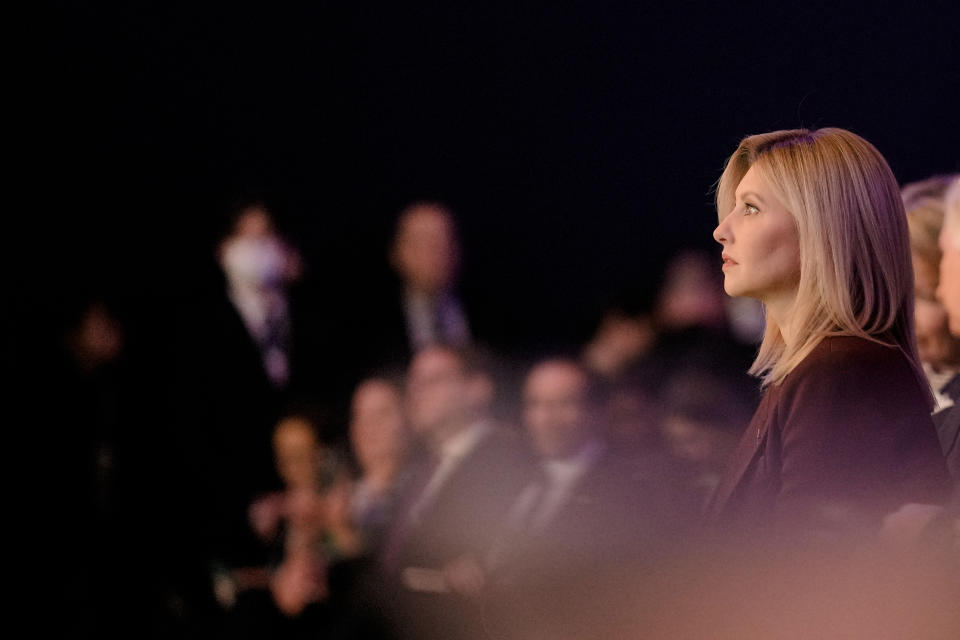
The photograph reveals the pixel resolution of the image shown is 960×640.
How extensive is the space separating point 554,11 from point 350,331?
4.86ft

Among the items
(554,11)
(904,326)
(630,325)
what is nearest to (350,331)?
(630,325)

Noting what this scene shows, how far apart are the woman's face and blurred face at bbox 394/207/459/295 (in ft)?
6.84

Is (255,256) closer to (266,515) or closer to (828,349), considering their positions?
(266,515)

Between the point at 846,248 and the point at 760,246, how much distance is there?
106 mm

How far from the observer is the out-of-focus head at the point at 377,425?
3.19m

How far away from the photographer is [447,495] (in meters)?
2.98

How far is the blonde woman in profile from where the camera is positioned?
4.47 ft

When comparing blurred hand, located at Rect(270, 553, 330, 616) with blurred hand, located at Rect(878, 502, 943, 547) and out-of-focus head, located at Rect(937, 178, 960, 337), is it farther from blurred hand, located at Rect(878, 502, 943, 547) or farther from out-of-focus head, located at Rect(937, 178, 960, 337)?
blurred hand, located at Rect(878, 502, 943, 547)

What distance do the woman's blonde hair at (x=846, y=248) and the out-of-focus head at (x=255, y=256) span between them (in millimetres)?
2521

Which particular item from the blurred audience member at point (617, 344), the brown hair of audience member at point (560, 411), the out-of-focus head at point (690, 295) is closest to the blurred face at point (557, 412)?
the brown hair of audience member at point (560, 411)

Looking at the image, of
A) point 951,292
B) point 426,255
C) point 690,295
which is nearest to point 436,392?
point 426,255

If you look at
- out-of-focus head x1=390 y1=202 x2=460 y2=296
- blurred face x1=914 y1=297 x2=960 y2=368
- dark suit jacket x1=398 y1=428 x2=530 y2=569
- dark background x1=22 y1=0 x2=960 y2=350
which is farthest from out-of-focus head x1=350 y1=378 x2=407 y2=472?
blurred face x1=914 y1=297 x2=960 y2=368

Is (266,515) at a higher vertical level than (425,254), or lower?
lower

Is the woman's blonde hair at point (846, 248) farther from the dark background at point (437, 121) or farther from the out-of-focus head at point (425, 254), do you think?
the out-of-focus head at point (425, 254)
